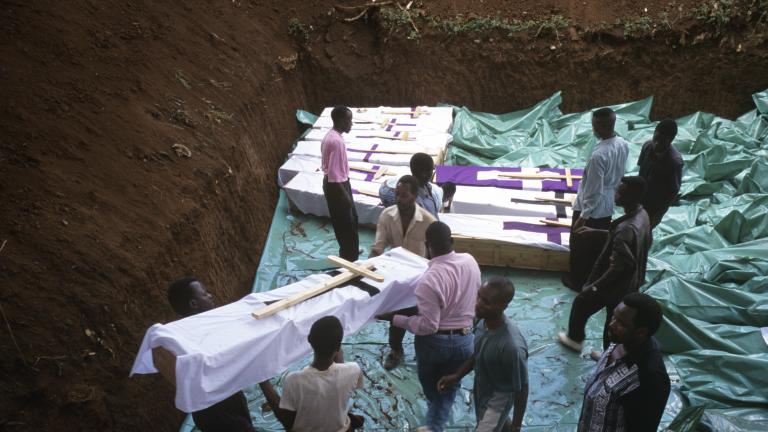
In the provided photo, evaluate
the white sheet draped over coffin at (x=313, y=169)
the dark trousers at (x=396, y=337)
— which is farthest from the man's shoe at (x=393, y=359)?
the white sheet draped over coffin at (x=313, y=169)

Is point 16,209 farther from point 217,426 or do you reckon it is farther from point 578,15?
point 578,15

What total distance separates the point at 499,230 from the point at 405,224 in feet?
7.46

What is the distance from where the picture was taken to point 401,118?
9375mm

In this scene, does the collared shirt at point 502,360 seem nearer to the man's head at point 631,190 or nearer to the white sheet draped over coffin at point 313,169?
the man's head at point 631,190

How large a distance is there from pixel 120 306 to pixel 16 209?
3.78 feet

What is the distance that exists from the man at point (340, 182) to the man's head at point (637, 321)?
3.37 metres

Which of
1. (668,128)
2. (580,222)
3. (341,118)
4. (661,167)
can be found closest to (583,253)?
(580,222)

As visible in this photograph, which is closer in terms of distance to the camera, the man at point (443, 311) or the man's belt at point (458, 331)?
the man at point (443, 311)

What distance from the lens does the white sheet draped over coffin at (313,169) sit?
7.89 meters

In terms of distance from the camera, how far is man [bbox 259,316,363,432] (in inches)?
121

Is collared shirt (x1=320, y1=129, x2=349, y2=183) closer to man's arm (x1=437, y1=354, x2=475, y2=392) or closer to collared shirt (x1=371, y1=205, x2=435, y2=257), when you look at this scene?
collared shirt (x1=371, y1=205, x2=435, y2=257)

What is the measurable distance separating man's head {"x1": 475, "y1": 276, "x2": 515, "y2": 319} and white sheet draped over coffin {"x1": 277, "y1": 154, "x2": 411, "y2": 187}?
4706 millimetres

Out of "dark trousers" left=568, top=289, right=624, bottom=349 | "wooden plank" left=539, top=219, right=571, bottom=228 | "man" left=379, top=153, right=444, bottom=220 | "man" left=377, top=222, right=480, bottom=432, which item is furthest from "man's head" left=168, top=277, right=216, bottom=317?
"wooden plank" left=539, top=219, right=571, bottom=228

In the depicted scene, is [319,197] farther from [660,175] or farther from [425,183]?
[660,175]
